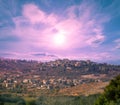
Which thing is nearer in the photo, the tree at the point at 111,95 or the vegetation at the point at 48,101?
the tree at the point at 111,95

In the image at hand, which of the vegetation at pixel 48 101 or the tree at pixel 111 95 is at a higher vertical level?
the tree at pixel 111 95

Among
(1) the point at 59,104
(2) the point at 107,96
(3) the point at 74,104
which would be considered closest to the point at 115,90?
(2) the point at 107,96

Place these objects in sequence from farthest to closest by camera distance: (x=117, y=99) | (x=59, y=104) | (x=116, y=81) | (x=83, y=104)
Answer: (x=59, y=104), (x=83, y=104), (x=116, y=81), (x=117, y=99)

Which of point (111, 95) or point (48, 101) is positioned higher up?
point (111, 95)

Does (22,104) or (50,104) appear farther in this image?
(50,104)

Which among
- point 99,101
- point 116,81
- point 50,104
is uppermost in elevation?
point 116,81

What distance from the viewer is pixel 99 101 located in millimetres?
29391

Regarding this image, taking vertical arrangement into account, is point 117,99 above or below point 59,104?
above

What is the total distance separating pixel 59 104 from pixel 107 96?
39.9 metres

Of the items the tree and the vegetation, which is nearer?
the tree

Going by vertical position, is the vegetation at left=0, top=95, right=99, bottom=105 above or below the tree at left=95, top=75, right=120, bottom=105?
below

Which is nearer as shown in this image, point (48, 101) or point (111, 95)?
point (111, 95)

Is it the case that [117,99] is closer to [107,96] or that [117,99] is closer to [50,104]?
[107,96]

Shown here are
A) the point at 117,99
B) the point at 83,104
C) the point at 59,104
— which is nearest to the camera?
the point at 117,99
